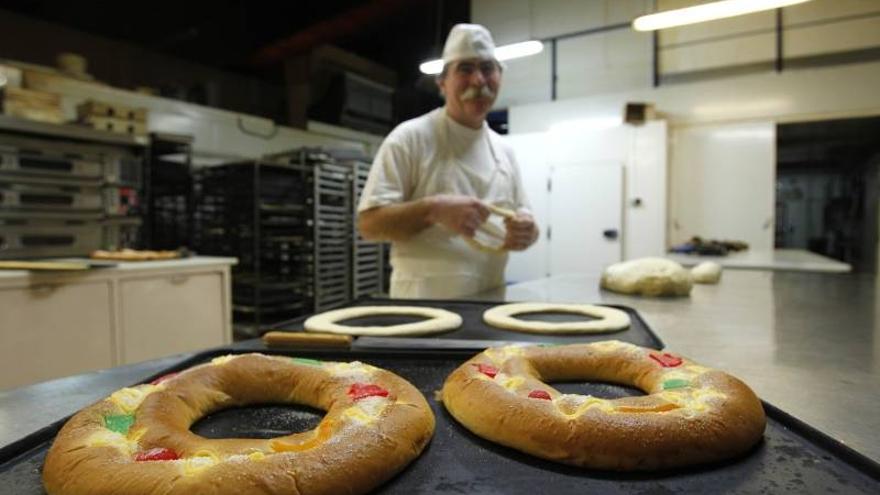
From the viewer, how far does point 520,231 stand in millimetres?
1880

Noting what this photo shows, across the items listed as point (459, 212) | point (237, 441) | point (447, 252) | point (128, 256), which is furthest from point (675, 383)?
point (128, 256)

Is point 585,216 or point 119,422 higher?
point 585,216

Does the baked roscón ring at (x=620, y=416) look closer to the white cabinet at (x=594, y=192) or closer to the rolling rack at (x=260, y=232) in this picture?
the rolling rack at (x=260, y=232)

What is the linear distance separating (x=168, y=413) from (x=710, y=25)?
17.6 ft

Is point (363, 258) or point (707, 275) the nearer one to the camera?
point (707, 275)

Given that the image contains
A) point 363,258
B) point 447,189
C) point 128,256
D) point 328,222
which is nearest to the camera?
point 447,189

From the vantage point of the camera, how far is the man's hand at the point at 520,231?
1.87m

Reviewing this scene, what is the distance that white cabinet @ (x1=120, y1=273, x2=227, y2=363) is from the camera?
2523 millimetres

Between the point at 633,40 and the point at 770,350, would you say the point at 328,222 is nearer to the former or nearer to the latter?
the point at 633,40

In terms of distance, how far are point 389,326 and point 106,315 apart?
1.90 meters

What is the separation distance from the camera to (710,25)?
4574 millimetres

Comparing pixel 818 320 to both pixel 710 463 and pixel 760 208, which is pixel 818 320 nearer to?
pixel 710 463

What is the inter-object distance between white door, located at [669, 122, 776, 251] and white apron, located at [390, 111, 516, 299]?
3.72 m

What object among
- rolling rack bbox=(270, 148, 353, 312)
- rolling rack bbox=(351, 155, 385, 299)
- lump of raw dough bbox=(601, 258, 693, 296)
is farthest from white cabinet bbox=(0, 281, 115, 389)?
rolling rack bbox=(351, 155, 385, 299)
